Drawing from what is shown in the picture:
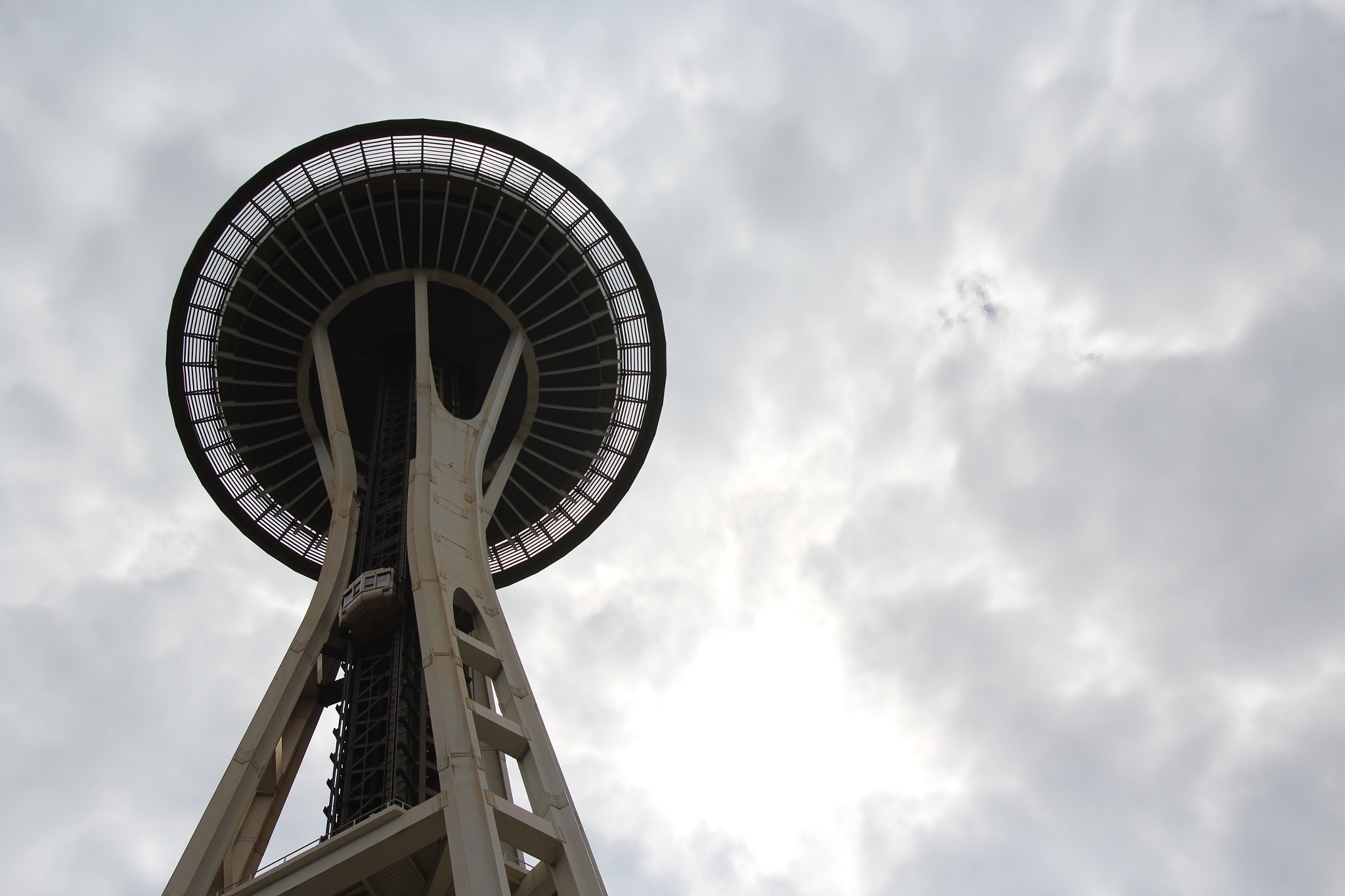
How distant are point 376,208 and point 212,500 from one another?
440 inches

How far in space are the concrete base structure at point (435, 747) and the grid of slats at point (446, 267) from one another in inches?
176

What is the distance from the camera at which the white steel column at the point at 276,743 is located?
59.6 feet

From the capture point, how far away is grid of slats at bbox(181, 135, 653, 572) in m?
28.6

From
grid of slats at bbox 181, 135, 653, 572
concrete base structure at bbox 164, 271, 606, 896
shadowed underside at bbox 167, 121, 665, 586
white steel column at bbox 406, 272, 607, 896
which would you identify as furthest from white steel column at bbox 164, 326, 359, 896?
grid of slats at bbox 181, 135, 653, 572

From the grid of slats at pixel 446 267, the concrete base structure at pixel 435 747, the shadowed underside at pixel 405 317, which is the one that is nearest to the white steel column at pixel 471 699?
the concrete base structure at pixel 435 747

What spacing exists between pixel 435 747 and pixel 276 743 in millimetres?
4404

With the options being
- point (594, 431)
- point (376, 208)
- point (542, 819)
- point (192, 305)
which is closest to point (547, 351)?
point (594, 431)

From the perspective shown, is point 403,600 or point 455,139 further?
point 455,139

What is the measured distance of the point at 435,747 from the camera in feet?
59.8

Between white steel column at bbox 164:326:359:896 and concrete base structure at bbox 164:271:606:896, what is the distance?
0.03 meters

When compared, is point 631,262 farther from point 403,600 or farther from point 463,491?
point 403,600

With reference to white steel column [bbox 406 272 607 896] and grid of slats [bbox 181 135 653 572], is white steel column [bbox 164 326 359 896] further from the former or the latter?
grid of slats [bbox 181 135 653 572]

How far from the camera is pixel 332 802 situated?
20.6 meters

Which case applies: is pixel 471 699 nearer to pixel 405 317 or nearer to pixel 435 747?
pixel 435 747
